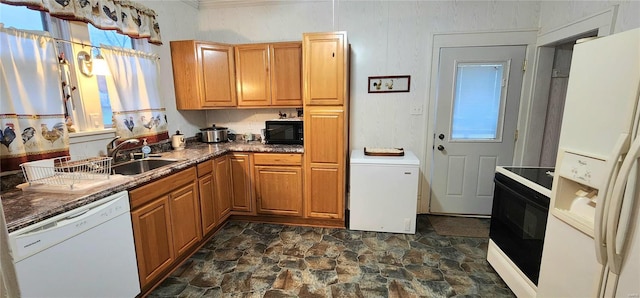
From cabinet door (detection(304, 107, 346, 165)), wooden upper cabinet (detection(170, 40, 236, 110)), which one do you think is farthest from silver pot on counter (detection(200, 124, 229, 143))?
cabinet door (detection(304, 107, 346, 165))

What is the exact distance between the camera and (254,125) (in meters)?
3.57

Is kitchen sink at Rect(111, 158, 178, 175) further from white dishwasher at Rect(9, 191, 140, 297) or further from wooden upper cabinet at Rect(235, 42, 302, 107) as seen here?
wooden upper cabinet at Rect(235, 42, 302, 107)

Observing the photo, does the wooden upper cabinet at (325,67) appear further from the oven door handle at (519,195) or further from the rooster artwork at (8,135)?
the rooster artwork at (8,135)

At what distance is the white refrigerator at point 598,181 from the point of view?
1.00 meters

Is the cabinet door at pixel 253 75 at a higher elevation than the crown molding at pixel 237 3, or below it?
below

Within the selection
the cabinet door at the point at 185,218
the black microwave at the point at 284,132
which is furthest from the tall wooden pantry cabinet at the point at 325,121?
the cabinet door at the point at 185,218

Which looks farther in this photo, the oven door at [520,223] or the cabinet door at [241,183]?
the cabinet door at [241,183]

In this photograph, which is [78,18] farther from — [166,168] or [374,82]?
[374,82]

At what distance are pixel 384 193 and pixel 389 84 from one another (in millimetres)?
1306

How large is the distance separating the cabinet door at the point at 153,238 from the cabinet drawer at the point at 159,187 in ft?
0.17

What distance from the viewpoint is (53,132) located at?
1.85 meters

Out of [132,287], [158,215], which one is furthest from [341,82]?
[132,287]

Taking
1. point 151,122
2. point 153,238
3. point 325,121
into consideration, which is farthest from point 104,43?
point 325,121

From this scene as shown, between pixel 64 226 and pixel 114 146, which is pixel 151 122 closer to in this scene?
pixel 114 146
